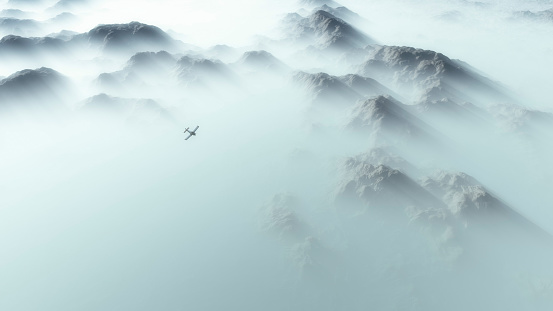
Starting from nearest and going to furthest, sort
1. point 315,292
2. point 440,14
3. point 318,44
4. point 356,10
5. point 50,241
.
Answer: point 315,292 → point 50,241 → point 318,44 → point 440,14 → point 356,10

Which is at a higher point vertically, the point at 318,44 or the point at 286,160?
the point at 318,44

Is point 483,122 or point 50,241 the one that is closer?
point 50,241

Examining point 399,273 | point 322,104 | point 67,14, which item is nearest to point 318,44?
Answer: point 322,104

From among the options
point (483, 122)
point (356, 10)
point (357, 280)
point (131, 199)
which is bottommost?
point (131, 199)

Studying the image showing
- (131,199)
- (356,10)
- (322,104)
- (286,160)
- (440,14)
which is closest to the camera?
(131,199)

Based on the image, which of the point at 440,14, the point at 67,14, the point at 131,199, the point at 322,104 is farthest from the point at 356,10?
the point at 131,199

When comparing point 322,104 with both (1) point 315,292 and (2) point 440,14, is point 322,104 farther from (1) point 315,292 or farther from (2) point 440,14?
(2) point 440,14

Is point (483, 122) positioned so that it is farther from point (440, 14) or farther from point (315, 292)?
point (440, 14)
